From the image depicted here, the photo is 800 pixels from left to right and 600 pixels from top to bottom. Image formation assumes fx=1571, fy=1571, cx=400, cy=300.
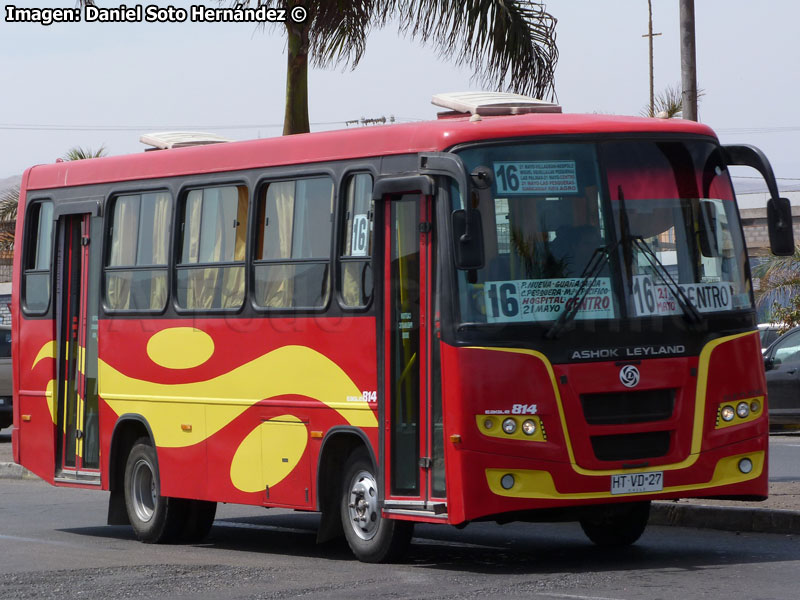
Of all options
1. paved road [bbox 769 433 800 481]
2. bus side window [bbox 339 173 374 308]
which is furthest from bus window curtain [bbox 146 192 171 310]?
paved road [bbox 769 433 800 481]

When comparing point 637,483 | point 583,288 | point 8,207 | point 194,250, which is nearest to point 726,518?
point 637,483

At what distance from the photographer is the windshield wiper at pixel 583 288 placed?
33.4 ft

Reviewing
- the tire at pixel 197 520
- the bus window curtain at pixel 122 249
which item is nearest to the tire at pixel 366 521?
the tire at pixel 197 520

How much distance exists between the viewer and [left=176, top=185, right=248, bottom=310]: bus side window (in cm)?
1239

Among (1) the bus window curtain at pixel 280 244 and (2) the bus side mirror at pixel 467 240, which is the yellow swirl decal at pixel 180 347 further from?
(2) the bus side mirror at pixel 467 240

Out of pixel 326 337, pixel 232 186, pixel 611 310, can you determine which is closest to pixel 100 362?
pixel 232 186

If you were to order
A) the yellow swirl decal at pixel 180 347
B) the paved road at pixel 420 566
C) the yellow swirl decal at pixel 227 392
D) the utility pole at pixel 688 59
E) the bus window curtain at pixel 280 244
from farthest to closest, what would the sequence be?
the utility pole at pixel 688 59, the yellow swirl decal at pixel 180 347, the bus window curtain at pixel 280 244, the yellow swirl decal at pixel 227 392, the paved road at pixel 420 566

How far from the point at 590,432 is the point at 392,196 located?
2150mm

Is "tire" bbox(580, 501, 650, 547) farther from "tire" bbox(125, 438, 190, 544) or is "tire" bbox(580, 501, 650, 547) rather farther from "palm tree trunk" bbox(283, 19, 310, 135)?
"palm tree trunk" bbox(283, 19, 310, 135)

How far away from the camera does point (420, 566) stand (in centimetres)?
1086

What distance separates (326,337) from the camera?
11367 millimetres

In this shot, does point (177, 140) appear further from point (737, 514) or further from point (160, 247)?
point (737, 514)

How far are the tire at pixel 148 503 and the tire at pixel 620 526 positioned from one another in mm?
3649

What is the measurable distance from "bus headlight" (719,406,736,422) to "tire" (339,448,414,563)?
227 cm
